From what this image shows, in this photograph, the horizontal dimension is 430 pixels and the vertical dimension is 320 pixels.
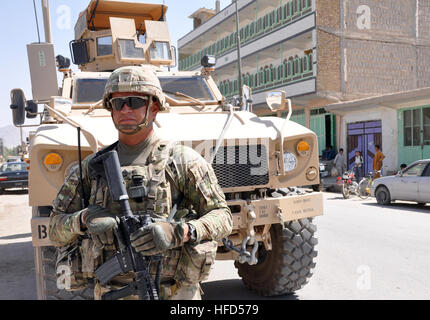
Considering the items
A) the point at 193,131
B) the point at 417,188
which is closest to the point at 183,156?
the point at 193,131

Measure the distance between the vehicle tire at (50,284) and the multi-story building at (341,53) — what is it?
18.2 metres

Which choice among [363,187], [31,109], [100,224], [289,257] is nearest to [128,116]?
[100,224]

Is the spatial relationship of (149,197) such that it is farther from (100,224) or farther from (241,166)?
(241,166)

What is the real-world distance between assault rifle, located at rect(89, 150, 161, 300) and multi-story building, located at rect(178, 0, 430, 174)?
19.2m

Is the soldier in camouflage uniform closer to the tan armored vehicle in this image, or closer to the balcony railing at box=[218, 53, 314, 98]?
the tan armored vehicle

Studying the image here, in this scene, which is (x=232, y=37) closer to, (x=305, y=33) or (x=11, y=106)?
(x=305, y=33)

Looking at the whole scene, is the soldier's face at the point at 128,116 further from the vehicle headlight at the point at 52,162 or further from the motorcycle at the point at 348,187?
the motorcycle at the point at 348,187

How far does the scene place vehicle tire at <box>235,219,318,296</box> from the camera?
430 centimetres

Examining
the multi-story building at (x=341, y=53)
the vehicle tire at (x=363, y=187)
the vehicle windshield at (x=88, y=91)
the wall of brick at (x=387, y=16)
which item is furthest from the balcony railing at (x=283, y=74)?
the vehicle windshield at (x=88, y=91)

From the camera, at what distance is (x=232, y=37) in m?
32.0

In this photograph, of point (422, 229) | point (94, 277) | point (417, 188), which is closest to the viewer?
point (94, 277)

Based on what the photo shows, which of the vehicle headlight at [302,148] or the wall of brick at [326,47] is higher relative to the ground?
the wall of brick at [326,47]

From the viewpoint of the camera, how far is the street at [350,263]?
4.72 meters

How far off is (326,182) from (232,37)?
1626cm
